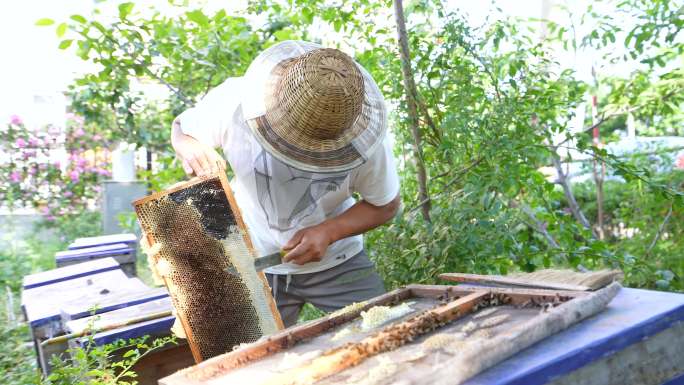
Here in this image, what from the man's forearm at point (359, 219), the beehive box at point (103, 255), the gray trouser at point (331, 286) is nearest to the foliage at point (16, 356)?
the beehive box at point (103, 255)

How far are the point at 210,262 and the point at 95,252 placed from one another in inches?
103

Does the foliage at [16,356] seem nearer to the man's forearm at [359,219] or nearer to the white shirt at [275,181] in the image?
the white shirt at [275,181]

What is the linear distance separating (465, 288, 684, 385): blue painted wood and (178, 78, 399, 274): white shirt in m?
0.89

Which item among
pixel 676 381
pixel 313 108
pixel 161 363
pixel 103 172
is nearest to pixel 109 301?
pixel 161 363

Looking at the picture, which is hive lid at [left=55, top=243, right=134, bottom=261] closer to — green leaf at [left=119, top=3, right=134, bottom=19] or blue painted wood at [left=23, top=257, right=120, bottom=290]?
blue painted wood at [left=23, top=257, right=120, bottom=290]

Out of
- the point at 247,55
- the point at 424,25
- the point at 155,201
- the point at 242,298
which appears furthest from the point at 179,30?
the point at 242,298

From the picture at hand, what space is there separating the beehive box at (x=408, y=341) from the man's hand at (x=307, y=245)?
46 cm

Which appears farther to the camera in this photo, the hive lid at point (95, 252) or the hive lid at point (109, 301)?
the hive lid at point (95, 252)

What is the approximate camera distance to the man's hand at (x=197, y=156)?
203 centimetres

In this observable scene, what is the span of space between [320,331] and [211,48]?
2.30m

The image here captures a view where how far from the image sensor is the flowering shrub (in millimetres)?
8133

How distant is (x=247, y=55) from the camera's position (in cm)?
360

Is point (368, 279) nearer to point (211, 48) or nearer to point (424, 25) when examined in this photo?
point (424, 25)

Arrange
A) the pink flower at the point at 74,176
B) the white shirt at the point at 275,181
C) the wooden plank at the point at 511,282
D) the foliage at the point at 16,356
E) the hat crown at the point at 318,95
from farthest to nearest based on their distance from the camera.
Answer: the pink flower at the point at 74,176 → the foliage at the point at 16,356 → the white shirt at the point at 275,181 → the hat crown at the point at 318,95 → the wooden plank at the point at 511,282
